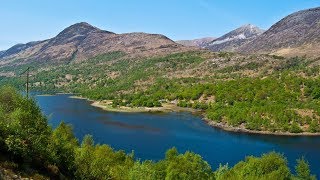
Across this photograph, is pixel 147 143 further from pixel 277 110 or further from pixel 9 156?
pixel 9 156

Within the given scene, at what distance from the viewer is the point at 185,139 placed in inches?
5576

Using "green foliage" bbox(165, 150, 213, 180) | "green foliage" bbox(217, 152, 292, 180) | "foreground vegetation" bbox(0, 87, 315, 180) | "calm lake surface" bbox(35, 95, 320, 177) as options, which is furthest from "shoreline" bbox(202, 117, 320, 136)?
"green foliage" bbox(165, 150, 213, 180)

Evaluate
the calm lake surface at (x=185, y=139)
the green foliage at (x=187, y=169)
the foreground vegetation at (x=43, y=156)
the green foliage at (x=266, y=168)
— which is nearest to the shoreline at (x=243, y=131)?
the calm lake surface at (x=185, y=139)

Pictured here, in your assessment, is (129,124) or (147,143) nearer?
(147,143)

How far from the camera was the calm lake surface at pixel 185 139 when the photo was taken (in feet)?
392

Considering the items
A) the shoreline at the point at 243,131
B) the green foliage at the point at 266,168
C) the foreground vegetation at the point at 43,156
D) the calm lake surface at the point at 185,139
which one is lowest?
the calm lake surface at the point at 185,139

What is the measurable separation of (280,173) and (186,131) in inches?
3238

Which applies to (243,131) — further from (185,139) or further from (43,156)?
(43,156)

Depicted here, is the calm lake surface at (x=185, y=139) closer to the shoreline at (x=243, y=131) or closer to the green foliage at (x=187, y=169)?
the shoreline at (x=243, y=131)

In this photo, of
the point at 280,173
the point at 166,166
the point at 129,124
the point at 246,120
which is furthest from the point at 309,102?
the point at 166,166

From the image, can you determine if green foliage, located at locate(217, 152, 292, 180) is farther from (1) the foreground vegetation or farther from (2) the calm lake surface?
(2) the calm lake surface

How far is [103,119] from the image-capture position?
184250mm

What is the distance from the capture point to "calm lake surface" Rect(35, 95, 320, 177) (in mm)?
119500

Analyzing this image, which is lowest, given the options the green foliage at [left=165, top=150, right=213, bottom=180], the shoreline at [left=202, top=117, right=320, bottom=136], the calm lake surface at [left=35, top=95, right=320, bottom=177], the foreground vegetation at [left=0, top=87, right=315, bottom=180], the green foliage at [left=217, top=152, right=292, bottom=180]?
the calm lake surface at [left=35, top=95, right=320, bottom=177]
